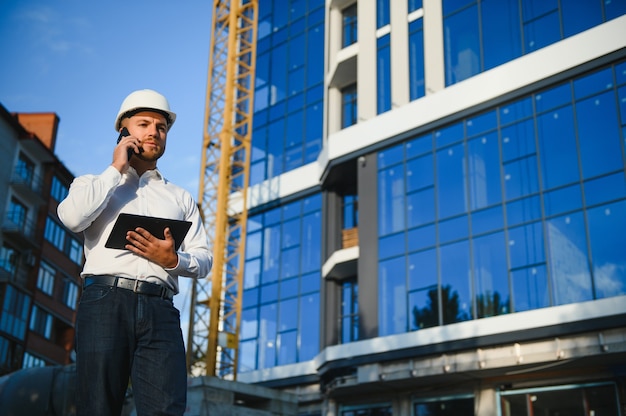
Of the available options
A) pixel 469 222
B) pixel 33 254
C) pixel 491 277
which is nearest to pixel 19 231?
pixel 33 254

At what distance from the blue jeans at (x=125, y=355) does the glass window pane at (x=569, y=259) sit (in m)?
20.2

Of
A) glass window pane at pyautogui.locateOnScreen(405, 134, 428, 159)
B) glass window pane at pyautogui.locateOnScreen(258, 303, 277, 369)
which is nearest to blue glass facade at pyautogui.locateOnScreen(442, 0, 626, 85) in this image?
glass window pane at pyautogui.locateOnScreen(405, 134, 428, 159)

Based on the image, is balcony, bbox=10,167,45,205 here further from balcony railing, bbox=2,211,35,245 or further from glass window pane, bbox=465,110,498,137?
glass window pane, bbox=465,110,498,137

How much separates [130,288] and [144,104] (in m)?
1.04

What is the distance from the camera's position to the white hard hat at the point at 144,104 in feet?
14.5

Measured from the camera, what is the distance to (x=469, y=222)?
2581 cm

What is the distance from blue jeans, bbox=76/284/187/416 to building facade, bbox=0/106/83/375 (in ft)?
126

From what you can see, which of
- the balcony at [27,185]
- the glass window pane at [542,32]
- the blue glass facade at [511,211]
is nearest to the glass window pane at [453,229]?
the blue glass facade at [511,211]

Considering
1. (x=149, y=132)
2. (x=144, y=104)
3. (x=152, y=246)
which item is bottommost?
(x=152, y=246)

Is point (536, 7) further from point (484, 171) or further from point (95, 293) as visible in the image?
point (95, 293)

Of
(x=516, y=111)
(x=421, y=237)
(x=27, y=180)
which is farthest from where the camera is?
(x=27, y=180)

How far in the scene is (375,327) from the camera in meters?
27.4

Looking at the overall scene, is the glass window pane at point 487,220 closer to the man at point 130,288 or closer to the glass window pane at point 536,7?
the glass window pane at point 536,7

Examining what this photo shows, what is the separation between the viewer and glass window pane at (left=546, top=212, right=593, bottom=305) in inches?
888
